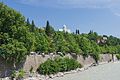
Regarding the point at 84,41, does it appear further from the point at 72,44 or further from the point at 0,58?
the point at 0,58

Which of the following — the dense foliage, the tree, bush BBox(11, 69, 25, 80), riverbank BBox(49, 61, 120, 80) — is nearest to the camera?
bush BBox(11, 69, 25, 80)

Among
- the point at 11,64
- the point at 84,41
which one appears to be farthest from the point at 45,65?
the point at 84,41

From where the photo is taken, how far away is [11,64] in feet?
100

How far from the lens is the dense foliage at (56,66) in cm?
3487

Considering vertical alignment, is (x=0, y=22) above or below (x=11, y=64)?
above

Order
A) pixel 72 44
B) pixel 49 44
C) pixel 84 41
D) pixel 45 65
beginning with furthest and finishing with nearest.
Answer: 1. pixel 84 41
2. pixel 72 44
3. pixel 49 44
4. pixel 45 65

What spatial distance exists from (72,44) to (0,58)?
20616mm

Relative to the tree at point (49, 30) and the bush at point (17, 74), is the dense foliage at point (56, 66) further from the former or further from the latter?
the tree at point (49, 30)

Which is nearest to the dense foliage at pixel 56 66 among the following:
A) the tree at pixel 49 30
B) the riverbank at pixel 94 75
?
the riverbank at pixel 94 75

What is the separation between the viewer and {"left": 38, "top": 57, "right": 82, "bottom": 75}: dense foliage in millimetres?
34866

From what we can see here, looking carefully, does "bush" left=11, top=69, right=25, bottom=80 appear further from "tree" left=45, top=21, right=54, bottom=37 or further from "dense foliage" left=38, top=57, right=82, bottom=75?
"tree" left=45, top=21, right=54, bottom=37

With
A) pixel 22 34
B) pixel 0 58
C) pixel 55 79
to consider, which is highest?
pixel 22 34

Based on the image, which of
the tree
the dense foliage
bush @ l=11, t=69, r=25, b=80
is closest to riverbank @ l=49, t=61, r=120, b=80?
the dense foliage

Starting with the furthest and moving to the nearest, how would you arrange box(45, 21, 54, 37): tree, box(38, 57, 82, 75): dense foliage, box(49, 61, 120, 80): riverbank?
box(45, 21, 54, 37): tree
box(38, 57, 82, 75): dense foliage
box(49, 61, 120, 80): riverbank
